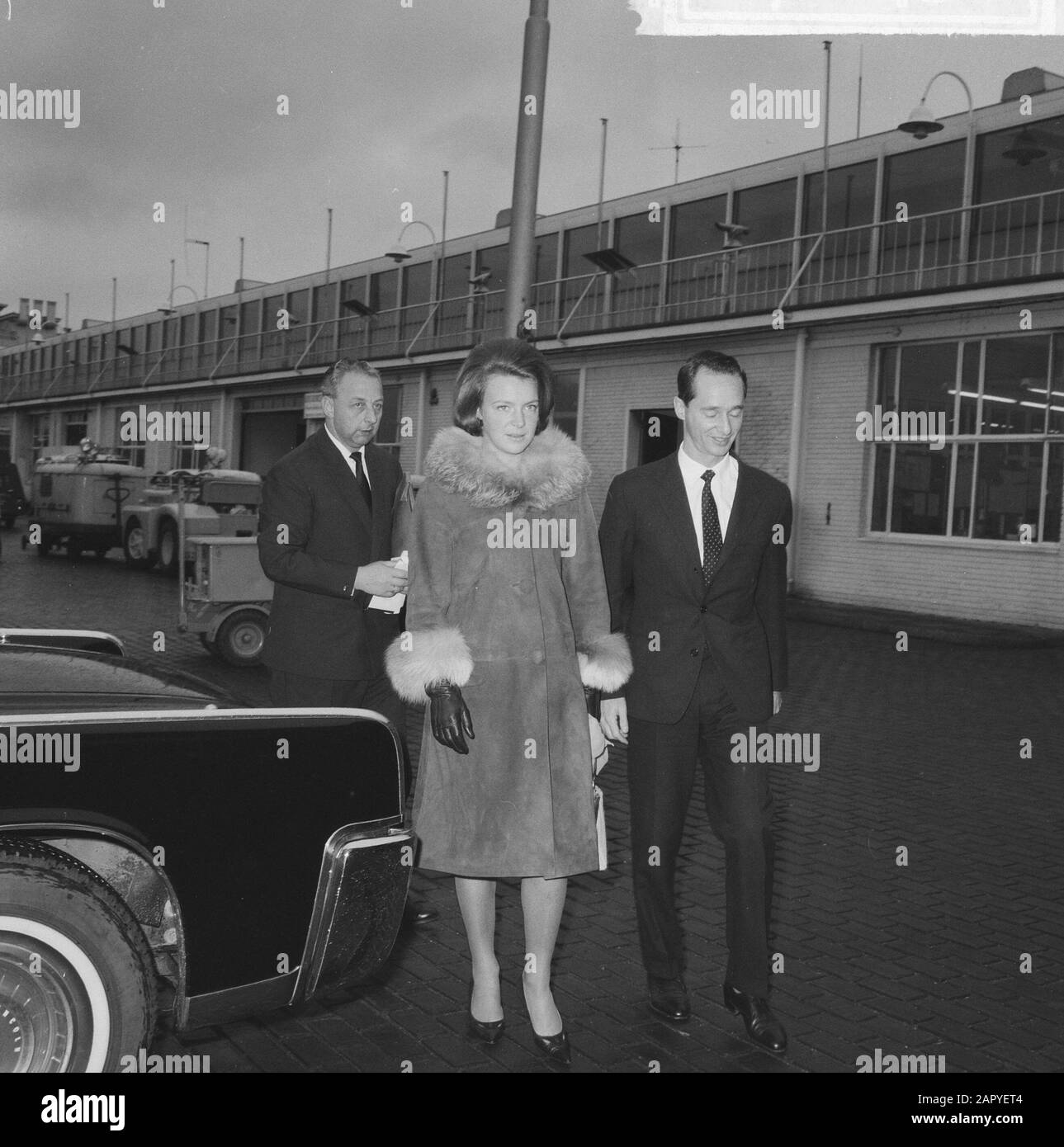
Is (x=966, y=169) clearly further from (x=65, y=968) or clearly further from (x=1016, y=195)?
(x=65, y=968)

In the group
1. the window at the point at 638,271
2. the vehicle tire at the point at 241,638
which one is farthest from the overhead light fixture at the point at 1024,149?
the vehicle tire at the point at 241,638

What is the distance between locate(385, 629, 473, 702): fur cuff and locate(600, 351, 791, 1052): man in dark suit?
22.1 inches

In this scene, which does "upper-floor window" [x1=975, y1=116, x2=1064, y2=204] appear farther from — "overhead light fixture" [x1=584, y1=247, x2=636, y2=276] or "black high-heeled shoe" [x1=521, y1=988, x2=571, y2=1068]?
"black high-heeled shoe" [x1=521, y1=988, x2=571, y2=1068]

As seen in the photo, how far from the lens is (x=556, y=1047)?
11.3 feet

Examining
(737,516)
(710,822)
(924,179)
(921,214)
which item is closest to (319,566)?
(737,516)

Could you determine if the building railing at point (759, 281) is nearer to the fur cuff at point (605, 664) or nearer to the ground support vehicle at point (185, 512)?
the ground support vehicle at point (185, 512)

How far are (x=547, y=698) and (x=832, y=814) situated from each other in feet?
12.0

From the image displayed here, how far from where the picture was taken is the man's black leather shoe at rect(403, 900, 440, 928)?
4723 millimetres

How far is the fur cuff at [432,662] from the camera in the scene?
3.38 metres

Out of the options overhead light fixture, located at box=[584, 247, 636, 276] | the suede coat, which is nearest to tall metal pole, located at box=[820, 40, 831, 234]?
overhead light fixture, located at box=[584, 247, 636, 276]

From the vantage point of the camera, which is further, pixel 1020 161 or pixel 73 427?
pixel 73 427

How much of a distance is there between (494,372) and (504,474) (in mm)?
284

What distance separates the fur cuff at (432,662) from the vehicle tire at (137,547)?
20.9m
